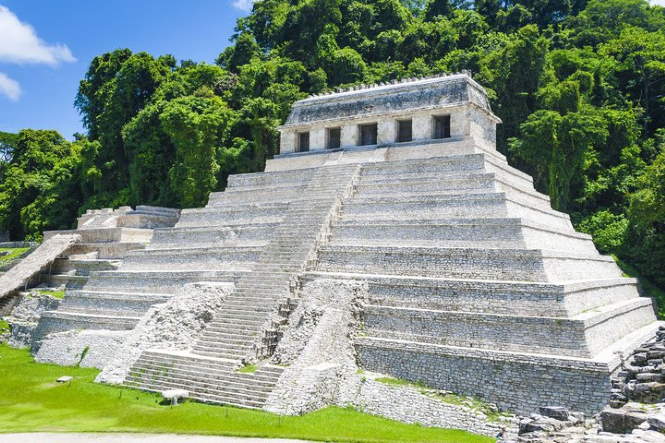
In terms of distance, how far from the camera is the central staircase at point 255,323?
14867 millimetres

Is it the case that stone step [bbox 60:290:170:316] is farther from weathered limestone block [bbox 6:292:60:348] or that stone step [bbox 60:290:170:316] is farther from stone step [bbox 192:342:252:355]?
stone step [bbox 192:342:252:355]

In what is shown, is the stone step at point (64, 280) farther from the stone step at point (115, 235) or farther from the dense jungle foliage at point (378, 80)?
the dense jungle foliage at point (378, 80)

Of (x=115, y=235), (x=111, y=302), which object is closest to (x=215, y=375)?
(x=111, y=302)

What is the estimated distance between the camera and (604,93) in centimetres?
3941

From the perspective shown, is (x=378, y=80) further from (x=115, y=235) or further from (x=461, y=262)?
(x=461, y=262)

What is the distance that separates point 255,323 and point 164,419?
13.0 feet

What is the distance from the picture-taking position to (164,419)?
Answer: 13406mm

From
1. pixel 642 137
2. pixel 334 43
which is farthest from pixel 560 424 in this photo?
pixel 334 43

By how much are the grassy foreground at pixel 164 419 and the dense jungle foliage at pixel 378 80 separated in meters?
18.6

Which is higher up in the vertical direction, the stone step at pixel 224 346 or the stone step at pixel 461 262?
the stone step at pixel 461 262

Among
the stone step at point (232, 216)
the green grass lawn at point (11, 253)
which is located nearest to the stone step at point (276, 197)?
the stone step at point (232, 216)

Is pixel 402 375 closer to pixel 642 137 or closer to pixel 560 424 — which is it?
pixel 560 424

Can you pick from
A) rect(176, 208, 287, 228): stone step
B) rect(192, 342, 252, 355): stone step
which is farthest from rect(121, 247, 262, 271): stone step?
rect(192, 342, 252, 355): stone step

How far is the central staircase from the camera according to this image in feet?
48.8
